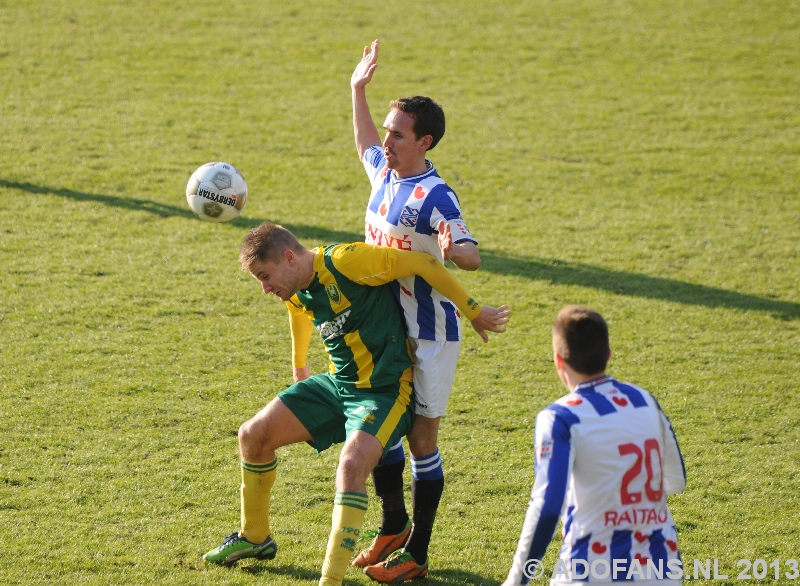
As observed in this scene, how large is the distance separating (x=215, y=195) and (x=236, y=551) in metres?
2.59

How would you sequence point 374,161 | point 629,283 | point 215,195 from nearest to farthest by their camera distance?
point 374,161 → point 215,195 → point 629,283

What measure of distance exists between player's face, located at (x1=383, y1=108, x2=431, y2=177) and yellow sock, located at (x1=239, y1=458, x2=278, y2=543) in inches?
66.0

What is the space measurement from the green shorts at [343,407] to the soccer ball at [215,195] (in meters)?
2.05

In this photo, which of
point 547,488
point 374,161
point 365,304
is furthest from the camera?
point 374,161

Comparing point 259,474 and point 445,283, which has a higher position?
point 445,283

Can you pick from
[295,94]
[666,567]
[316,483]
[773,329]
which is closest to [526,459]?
[316,483]

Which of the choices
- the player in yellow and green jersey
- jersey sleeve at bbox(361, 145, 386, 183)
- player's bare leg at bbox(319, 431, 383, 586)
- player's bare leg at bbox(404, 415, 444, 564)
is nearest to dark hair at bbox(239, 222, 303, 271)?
the player in yellow and green jersey

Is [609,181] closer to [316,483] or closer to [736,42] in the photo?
[736,42]

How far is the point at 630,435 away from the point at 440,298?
5.43 ft

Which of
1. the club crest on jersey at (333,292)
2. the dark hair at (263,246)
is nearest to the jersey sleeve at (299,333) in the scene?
the club crest on jersey at (333,292)

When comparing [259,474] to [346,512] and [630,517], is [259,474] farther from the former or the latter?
[630,517]

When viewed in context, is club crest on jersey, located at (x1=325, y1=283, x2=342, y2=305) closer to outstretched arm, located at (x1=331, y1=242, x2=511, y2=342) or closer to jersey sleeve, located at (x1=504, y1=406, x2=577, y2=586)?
outstretched arm, located at (x1=331, y1=242, x2=511, y2=342)

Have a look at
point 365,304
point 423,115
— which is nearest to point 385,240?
point 365,304

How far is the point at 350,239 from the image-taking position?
382 inches
